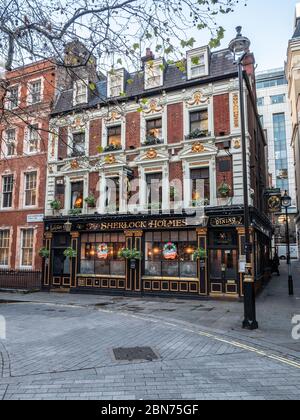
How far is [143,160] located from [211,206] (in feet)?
16.3

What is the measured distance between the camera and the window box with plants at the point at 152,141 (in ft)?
61.0

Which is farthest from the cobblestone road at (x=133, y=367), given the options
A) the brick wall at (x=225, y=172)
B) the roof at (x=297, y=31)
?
the roof at (x=297, y=31)

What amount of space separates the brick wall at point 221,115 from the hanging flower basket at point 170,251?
6.54 metres

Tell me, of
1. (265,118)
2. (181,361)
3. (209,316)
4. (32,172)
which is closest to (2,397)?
(181,361)

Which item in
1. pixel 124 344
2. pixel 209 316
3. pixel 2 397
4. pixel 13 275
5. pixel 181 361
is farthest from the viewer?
pixel 13 275

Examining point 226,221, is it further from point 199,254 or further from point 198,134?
point 198,134

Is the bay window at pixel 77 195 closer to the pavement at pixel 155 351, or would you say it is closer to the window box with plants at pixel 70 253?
the window box with plants at pixel 70 253

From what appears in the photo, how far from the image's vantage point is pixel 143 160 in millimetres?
18719

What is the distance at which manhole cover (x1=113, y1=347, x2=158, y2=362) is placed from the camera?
7023mm

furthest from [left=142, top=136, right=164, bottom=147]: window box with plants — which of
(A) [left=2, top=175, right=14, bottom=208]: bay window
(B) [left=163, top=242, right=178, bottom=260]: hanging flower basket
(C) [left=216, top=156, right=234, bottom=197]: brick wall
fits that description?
(A) [left=2, top=175, right=14, bottom=208]: bay window

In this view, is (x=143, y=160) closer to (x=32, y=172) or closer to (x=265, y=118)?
(x=32, y=172)

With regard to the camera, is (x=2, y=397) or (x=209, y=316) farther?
(x=209, y=316)

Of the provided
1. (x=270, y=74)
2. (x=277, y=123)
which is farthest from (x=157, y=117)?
(x=270, y=74)

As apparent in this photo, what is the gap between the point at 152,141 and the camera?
18719mm
